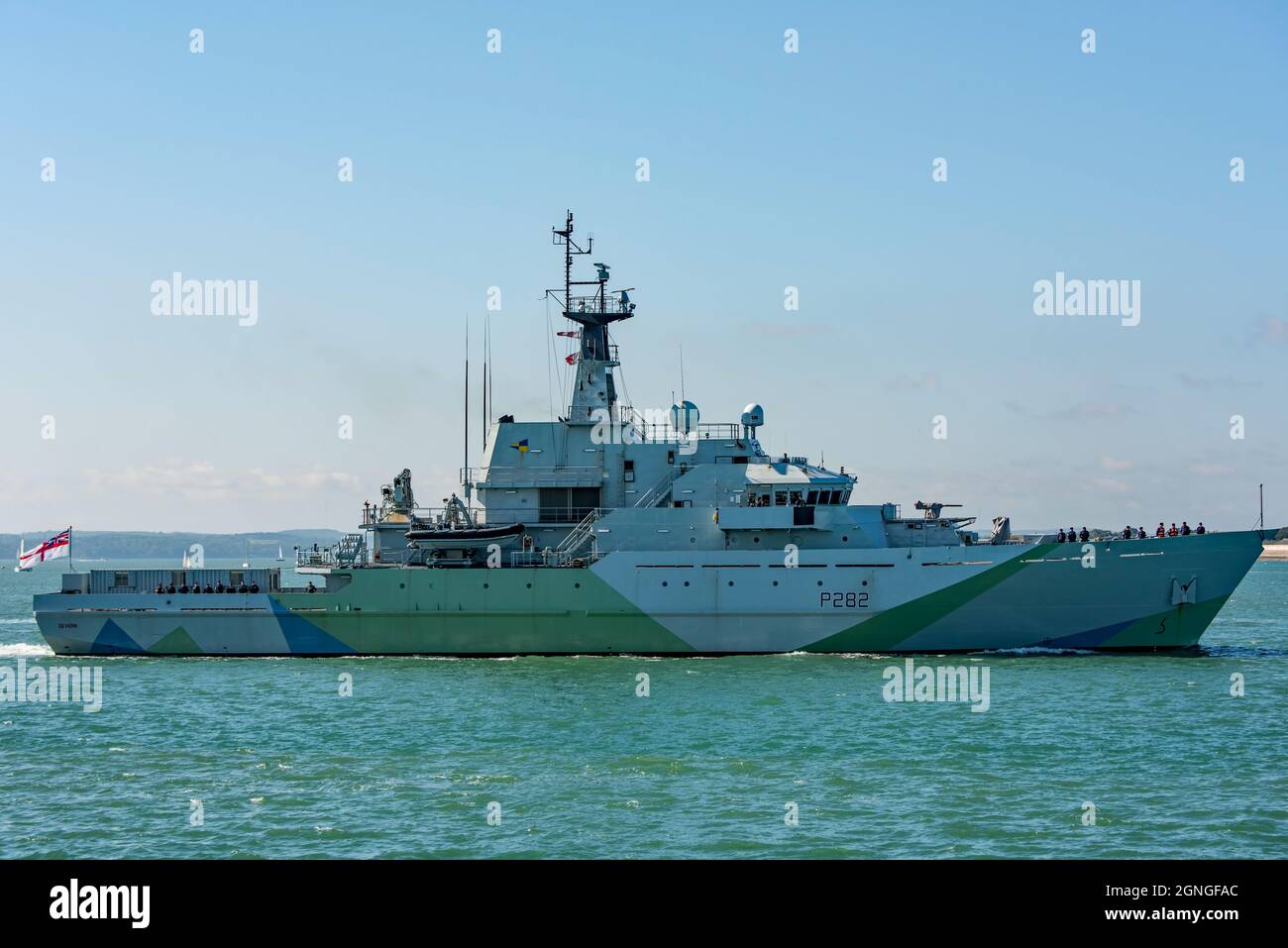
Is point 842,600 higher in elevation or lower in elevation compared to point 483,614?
higher

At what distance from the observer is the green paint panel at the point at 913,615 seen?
2812 centimetres

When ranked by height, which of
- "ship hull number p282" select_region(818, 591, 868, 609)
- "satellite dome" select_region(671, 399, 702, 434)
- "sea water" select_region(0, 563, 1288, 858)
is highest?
"satellite dome" select_region(671, 399, 702, 434)

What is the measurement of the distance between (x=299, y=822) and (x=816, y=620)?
16.0 meters

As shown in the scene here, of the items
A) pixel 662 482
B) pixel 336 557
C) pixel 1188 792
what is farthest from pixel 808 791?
pixel 336 557

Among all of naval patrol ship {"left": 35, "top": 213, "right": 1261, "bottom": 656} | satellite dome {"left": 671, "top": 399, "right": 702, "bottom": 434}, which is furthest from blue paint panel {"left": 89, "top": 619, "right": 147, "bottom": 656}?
satellite dome {"left": 671, "top": 399, "right": 702, "bottom": 434}

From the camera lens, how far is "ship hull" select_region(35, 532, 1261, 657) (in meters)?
28.3

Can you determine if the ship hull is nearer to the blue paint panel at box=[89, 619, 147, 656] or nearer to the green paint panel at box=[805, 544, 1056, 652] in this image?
the green paint panel at box=[805, 544, 1056, 652]

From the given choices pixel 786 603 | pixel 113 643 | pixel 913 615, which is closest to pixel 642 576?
pixel 786 603

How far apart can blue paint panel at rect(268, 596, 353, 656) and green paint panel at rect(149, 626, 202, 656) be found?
2346 mm

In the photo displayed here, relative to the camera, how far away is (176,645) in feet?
102

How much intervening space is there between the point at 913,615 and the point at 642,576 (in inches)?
250

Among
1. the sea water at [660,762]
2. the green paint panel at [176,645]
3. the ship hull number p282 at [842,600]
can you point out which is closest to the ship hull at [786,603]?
the ship hull number p282 at [842,600]

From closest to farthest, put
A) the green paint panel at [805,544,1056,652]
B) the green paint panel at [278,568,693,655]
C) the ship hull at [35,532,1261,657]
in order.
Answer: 1. the green paint panel at [805,544,1056,652]
2. the ship hull at [35,532,1261,657]
3. the green paint panel at [278,568,693,655]

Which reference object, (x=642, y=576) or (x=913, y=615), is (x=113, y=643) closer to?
(x=642, y=576)
